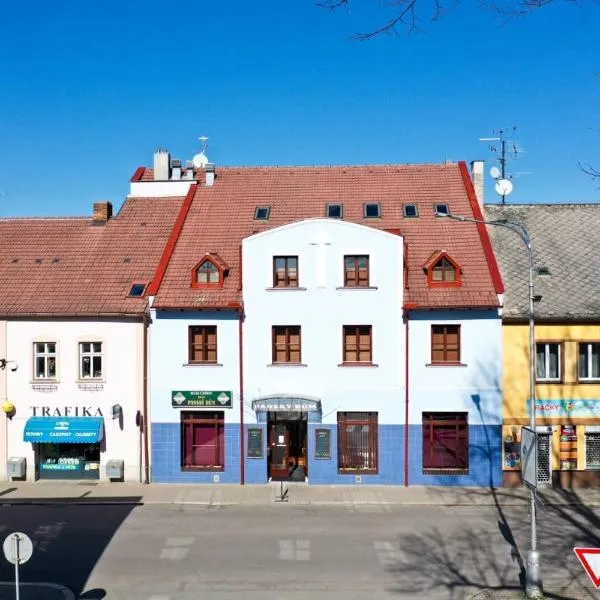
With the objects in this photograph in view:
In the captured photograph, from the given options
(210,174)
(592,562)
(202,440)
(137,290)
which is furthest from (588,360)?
(210,174)

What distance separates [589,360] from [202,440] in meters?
→ 14.6

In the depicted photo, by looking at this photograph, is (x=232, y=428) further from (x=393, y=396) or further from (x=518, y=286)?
(x=518, y=286)

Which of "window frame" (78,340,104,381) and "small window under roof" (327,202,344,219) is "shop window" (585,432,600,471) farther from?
"window frame" (78,340,104,381)

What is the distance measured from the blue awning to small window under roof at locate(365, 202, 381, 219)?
13.5 meters

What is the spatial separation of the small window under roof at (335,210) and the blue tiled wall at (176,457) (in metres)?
9.64

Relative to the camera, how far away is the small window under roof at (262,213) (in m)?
27.7

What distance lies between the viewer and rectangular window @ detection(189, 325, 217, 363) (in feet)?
80.7

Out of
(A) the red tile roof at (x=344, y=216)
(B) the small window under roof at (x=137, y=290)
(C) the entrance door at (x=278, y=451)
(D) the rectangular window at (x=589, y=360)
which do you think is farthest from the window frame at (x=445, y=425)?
(B) the small window under roof at (x=137, y=290)

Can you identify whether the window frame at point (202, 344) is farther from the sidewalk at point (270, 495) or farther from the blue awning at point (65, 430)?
the sidewalk at point (270, 495)

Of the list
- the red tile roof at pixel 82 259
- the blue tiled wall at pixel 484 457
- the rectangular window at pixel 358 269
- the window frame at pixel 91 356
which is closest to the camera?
the blue tiled wall at pixel 484 457

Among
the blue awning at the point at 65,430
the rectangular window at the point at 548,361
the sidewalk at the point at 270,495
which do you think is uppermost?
the rectangular window at the point at 548,361

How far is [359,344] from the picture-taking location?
2425 centimetres

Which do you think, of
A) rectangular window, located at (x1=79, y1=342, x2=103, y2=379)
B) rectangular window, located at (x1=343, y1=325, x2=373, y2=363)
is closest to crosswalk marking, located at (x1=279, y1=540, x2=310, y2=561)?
rectangular window, located at (x1=343, y1=325, x2=373, y2=363)

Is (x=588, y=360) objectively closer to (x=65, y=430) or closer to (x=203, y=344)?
(x=203, y=344)
